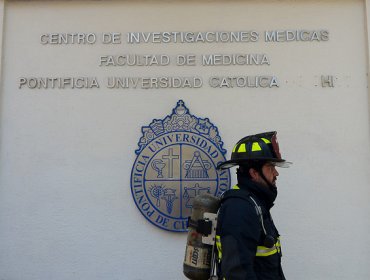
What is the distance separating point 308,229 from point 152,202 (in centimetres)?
165

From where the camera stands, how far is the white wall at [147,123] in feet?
14.8

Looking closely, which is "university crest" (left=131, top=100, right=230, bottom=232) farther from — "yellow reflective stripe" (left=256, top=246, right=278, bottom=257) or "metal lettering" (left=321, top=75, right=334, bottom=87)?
"yellow reflective stripe" (left=256, top=246, right=278, bottom=257)

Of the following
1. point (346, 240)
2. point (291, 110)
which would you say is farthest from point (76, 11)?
point (346, 240)

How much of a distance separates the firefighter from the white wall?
5.97 ft

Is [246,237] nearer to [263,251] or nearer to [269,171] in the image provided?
[263,251]

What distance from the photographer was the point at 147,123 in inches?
185

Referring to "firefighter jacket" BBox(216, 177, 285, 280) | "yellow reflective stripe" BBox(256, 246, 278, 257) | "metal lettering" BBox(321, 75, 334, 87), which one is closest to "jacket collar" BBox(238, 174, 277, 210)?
"firefighter jacket" BBox(216, 177, 285, 280)

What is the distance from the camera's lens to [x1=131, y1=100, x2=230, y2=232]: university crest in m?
4.55

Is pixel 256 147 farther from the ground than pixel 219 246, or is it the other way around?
pixel 256 147

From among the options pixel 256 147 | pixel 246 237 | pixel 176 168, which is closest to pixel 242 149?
pixel 256 147

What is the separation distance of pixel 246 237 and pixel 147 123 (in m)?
2.47

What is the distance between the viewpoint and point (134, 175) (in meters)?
4.59

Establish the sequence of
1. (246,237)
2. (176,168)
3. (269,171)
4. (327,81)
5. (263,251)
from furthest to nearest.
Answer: (327,81) < (176,168) < (269,171) < (263,251) < (246,237)

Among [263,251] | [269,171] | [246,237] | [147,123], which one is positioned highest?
[147,123]
